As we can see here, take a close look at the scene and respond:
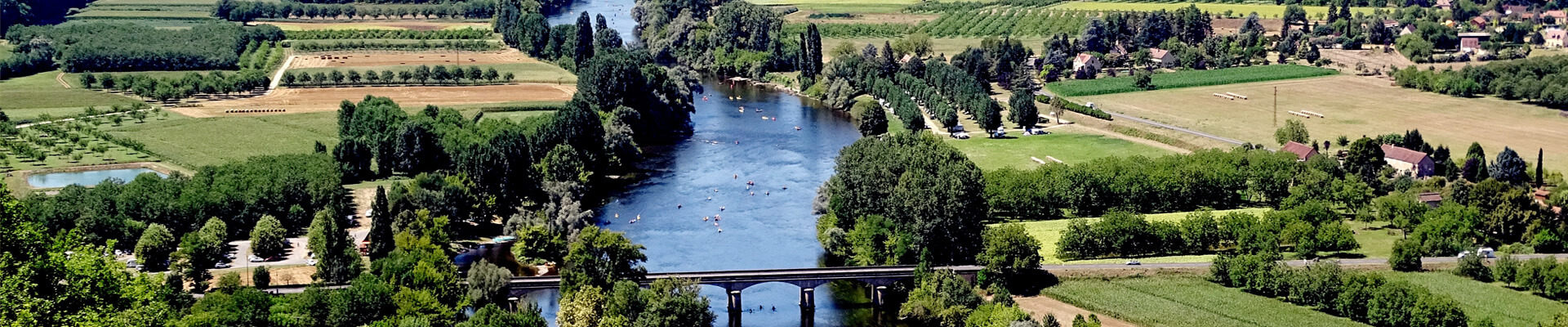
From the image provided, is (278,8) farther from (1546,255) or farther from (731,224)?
(1546,255)

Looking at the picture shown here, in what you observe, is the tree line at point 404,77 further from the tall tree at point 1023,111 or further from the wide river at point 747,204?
the tall tree at point 1023,111

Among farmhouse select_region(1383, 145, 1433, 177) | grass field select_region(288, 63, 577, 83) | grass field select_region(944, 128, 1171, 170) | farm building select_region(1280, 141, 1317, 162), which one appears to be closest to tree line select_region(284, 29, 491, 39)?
grass field select_region(288, 63, 577, 83)

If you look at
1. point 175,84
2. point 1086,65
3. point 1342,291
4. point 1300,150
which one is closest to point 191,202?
point 175,84

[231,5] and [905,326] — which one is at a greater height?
[231,5]

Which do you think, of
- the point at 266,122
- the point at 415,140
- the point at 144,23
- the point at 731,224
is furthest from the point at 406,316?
the point at 144,23

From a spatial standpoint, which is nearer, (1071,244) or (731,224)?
(1071,244)

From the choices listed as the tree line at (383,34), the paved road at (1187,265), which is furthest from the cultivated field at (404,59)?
the paved road at (1187,265)
